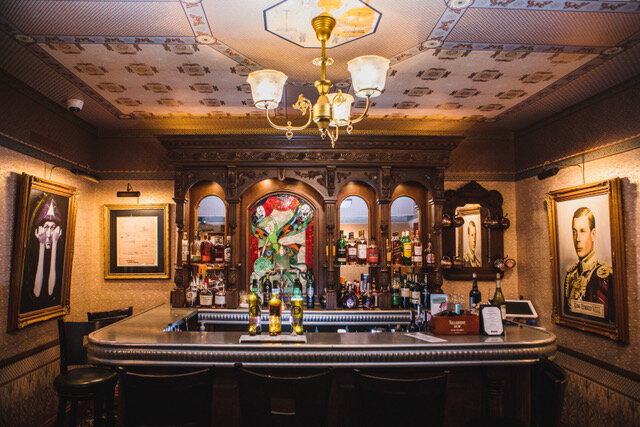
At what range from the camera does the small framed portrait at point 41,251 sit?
3.51 m

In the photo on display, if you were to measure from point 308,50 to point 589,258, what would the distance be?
122 inches

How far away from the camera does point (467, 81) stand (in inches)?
141

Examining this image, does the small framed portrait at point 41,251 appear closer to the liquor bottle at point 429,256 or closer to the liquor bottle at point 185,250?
the liquor bottle at point 185,250

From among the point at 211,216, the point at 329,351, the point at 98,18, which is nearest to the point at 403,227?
the point at 211,216

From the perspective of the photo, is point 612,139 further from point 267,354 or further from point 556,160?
point 267,354

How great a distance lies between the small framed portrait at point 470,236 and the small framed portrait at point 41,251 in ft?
14.2

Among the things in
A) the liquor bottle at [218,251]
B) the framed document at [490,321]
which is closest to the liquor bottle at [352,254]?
the liquor bottle at [218,251]

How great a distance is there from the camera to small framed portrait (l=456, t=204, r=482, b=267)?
16.3 ft

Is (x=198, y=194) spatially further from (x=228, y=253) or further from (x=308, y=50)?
(x=308, y=50)

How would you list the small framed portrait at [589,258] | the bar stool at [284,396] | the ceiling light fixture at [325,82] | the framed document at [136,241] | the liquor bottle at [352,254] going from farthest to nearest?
the framed document at [136,241], the liquor bottle at [352,254], the small framed portrait at [589,258], the ceiling light fixture at [325,82], the bar stool at [284,396]

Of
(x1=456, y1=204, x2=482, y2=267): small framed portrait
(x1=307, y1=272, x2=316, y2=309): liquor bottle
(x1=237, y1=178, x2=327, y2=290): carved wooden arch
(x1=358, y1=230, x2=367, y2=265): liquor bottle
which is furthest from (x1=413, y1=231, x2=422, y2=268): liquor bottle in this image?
(x1=307, y1=272, x2=316, y2=309): liquor bottle

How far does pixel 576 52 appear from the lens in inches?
117

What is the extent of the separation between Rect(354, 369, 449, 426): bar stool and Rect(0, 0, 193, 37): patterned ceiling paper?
235 centimetres

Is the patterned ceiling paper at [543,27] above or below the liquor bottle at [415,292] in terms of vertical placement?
above
